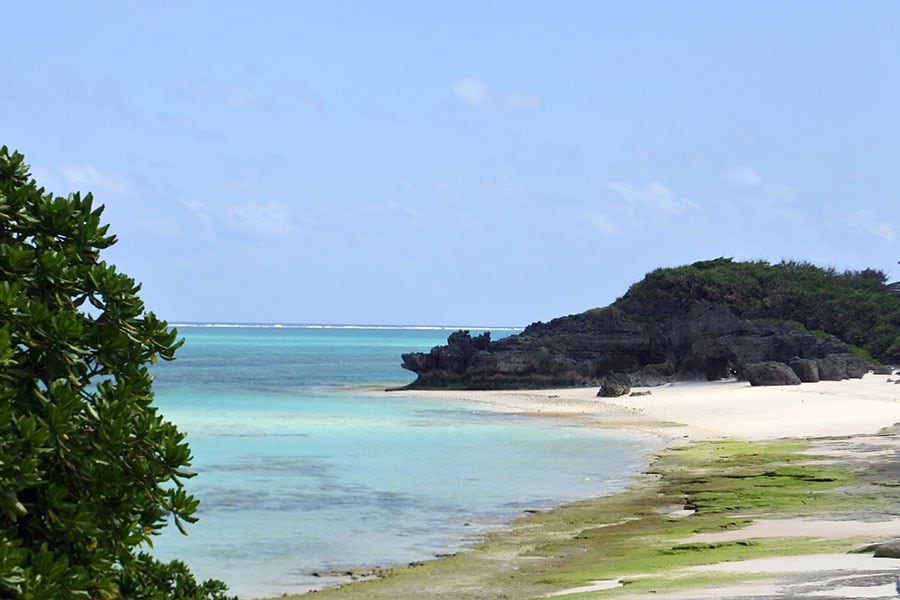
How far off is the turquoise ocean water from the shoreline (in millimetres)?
1191

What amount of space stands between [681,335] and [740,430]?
84.0ft

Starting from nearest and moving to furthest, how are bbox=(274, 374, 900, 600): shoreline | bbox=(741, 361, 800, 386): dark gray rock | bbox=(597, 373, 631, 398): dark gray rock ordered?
bbox=(274, 374, 900, 600): shoreline
bbox=(741, 361, 800, 386): dark gray rock
bbox=(597, 373, 631, 398): dark gray rock

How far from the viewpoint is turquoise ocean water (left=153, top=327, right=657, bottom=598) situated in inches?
594

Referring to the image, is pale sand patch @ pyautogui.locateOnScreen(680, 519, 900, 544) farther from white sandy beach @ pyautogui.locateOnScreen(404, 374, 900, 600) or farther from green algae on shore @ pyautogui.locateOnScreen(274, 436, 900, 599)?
green algae on shore @ pyautogui.locateOnScreen(274, 436, 900, 599)

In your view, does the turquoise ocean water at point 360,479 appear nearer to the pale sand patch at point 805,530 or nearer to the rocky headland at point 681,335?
the pale sand patch at point 805,530

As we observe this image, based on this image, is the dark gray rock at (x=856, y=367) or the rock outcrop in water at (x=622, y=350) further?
the rock outcrop in water at (x=622, y=350)

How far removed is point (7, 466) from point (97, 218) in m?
1.00

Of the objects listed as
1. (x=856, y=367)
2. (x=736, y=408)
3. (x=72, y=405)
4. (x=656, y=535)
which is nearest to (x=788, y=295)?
(x=856, y=367)

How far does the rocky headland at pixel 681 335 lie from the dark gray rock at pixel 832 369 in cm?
350

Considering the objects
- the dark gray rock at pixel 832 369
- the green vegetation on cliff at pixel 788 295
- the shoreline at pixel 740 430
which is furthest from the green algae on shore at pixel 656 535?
the green vegetation on cliff at pixel 788 295

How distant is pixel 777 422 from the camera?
101ft

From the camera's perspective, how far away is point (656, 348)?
57062 mm

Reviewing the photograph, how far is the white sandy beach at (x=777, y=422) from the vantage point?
27.7ft

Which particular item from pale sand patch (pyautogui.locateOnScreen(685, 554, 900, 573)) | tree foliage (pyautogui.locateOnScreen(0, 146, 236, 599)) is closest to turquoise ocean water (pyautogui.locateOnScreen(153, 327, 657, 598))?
pale sand patch (pyautogui.locateOnScreen(685, 554, 900, 573))
